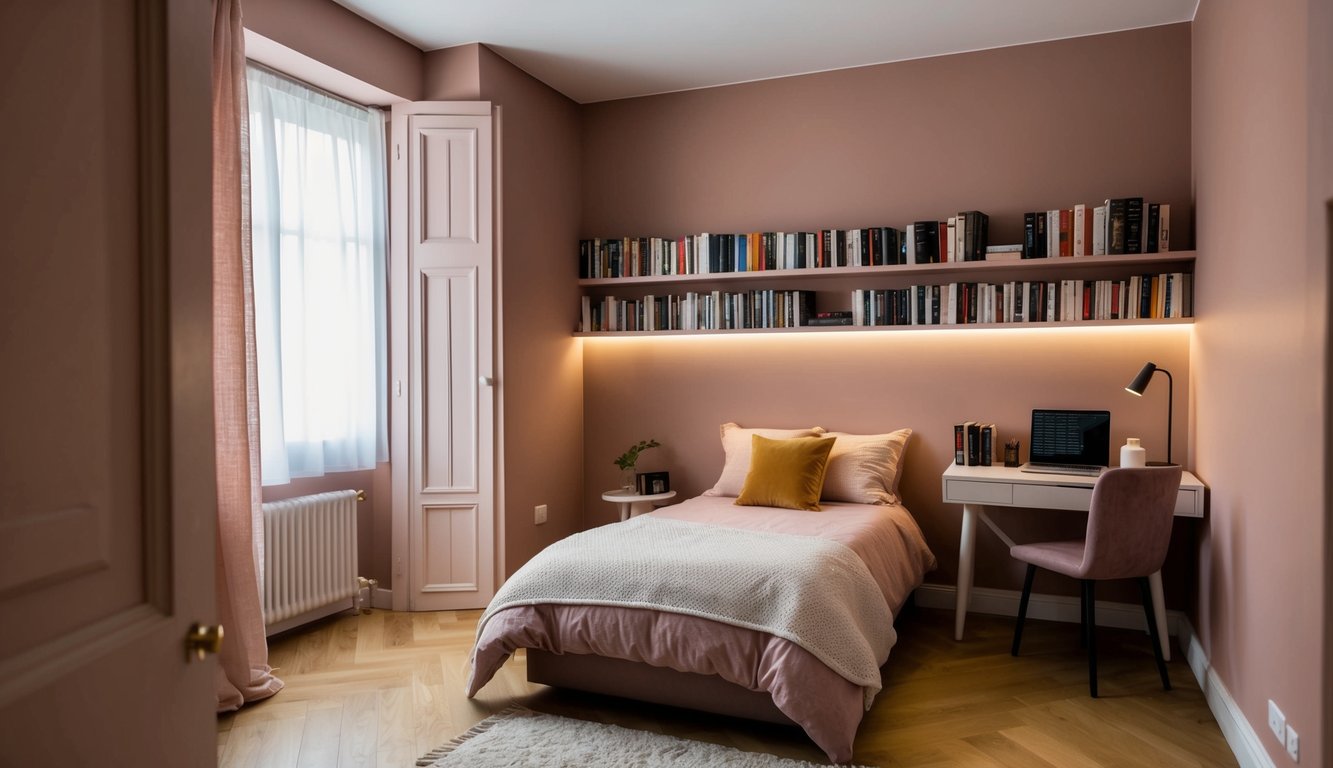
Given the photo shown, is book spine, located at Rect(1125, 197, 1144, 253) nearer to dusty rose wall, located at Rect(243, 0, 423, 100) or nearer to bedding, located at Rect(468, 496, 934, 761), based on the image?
bedding, located at Rect(468, 496, 934, 761)

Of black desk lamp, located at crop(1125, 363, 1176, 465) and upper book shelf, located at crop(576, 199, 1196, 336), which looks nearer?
black desk lamp, located at crop(1125, 363, 1176, 465)

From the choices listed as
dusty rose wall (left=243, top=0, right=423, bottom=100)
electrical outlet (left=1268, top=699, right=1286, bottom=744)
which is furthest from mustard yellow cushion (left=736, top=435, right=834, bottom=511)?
dusty rose wall (left=243, top=0, right=423, bottom=100)

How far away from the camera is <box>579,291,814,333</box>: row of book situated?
477 centimetres

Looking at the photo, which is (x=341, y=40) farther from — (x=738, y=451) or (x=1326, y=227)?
(x=1326, y=227)

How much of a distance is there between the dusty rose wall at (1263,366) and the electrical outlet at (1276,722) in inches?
1.2

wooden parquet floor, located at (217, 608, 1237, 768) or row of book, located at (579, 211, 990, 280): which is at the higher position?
row of book, located at (579, 211, 990, 280)

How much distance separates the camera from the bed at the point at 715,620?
9.17 feet

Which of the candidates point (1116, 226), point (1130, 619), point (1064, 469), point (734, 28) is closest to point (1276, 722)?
point (1064, 469)

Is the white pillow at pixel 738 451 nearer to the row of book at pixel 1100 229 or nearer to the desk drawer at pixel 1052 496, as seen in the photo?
the desk drawer at pixel 1052 496

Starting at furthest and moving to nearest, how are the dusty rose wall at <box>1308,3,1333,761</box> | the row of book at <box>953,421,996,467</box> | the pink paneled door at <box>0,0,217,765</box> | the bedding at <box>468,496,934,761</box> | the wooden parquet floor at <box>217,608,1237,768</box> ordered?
the row of book at <box>953,421,996,467</box> → the wooden parquet floor at <box>217,608,1237,768</box> → the bedding at <box>468,496,934,761</box> → the dusty rose wall at <box>1308,3,1333,761</box> → the pink paneled door at <box>0,0,217,765</box>

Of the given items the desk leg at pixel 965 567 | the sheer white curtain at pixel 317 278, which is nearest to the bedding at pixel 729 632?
the desk leg at pixel 965 567

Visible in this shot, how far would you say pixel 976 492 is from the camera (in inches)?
156

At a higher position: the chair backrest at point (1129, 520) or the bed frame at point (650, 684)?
the chair backrest at point (1129, 520)

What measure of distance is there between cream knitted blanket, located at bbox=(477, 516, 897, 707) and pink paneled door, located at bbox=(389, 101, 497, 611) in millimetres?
1242
